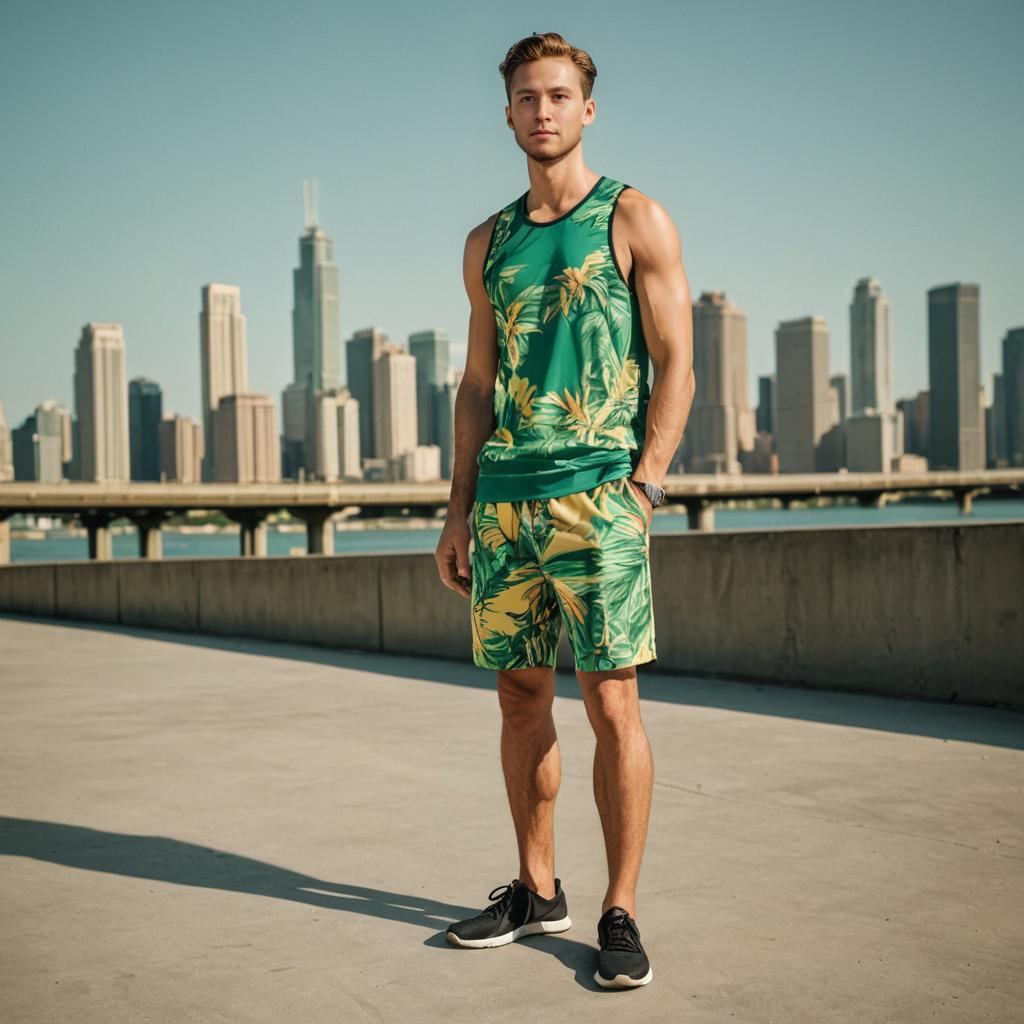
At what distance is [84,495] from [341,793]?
6174cm

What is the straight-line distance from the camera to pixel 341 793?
4.36 meters

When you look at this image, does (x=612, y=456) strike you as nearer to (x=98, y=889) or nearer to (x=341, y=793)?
(x=98, y=889)

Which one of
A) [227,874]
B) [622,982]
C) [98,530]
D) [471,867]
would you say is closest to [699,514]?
[98,530]

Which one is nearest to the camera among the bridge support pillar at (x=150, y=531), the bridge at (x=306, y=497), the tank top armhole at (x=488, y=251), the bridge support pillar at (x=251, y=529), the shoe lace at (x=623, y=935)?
the shoe lace at (x=623, y=935)

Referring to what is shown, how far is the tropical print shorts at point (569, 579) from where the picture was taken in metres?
2.68

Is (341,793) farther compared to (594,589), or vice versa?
(341,793)

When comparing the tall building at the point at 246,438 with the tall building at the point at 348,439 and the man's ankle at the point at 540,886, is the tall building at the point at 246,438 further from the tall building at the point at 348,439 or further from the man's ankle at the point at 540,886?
the man's ankle at the point at 540,886

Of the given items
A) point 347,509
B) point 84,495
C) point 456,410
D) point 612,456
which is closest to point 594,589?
point 612,456

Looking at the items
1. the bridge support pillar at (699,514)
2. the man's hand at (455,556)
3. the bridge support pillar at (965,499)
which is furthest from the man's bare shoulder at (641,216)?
the bridge support pillar at (965,499)

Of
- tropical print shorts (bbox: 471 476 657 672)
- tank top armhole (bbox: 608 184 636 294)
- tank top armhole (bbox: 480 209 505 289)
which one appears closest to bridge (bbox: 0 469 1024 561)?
tank top armhole (bbox: 480 209 505 289)

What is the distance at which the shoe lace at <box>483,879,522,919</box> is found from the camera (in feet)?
9.16

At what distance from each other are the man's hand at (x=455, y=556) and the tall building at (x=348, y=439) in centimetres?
16160

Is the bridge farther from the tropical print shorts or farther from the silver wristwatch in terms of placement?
the silver wristwatch

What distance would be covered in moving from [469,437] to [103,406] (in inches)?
7575
